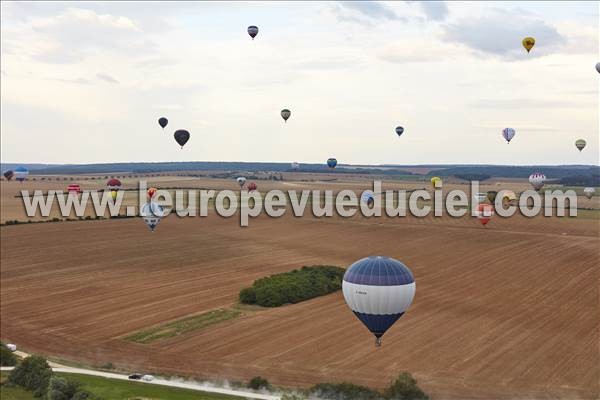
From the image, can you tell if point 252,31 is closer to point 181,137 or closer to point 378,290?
point 181,137

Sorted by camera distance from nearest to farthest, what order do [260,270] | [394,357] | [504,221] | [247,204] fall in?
1. [394,357]
2. [260,270]
3. [504,221]
4. [247,204]

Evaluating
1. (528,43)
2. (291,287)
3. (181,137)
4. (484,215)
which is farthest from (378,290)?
(484,215)

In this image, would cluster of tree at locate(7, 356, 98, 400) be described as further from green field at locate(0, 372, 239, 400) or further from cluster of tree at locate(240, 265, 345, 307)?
cluster of tree at locate(240, 265, 345, 307)

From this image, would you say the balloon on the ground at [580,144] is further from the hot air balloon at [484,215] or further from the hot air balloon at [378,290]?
the hot air balloon at [378,290]

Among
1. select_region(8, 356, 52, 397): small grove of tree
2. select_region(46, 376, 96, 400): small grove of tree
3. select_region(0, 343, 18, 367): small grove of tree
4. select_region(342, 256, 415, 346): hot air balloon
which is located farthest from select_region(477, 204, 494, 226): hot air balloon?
select_region(46, 376, 96, 400): small grove of tree

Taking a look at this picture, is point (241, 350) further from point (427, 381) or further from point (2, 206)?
point (2, 206)

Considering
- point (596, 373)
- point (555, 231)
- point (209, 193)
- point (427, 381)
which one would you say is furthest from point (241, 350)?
point (209, 193)

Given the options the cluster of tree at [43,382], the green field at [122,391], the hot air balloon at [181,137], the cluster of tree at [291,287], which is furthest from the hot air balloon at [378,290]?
the hot air balloon at [181,137]
